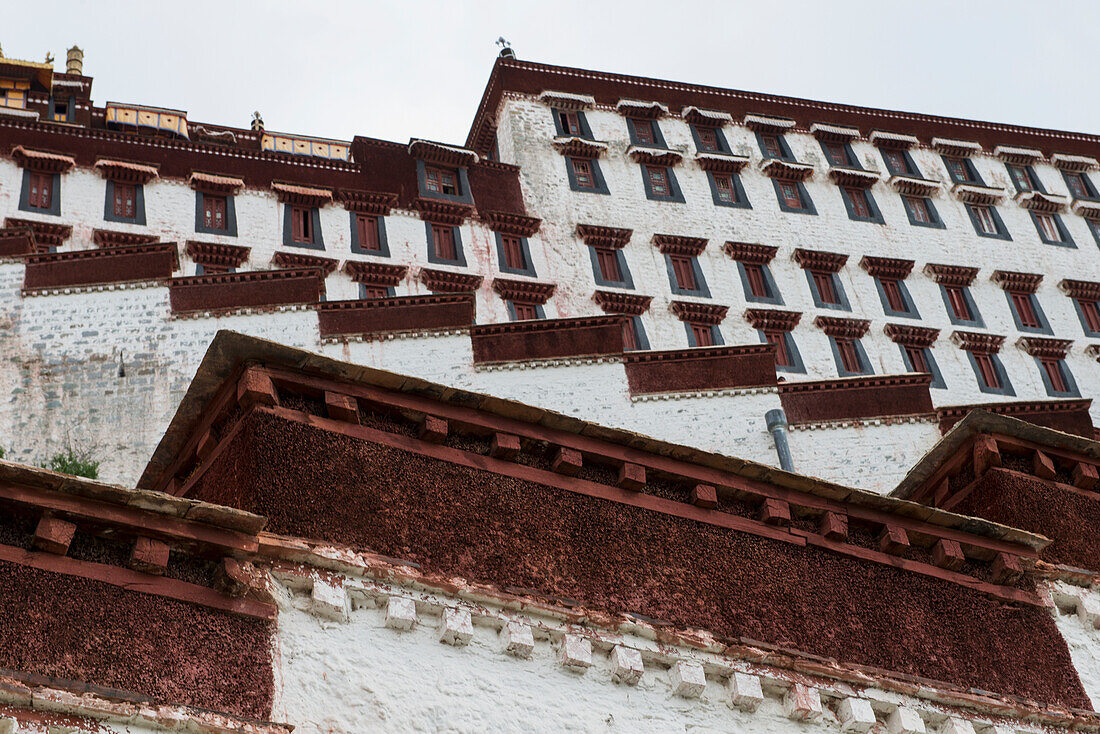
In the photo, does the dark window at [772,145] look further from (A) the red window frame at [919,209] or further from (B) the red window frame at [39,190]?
(B) the red window frame at [39,190]

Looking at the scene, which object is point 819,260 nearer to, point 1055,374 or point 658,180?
point 658,180

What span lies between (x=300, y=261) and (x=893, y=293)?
A: 51.1ft

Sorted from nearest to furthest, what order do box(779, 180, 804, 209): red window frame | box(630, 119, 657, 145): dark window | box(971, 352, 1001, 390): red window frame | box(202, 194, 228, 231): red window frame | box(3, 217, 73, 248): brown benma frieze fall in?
box(3, 217, 73, 248): brown benma frieze < box(202, 194, 228, 231): red window frame < box(971, 352, 1001, 390): red window frame < box(630, 119, 657, 145): dark window < box(779, 180, 804, 209): red window frame

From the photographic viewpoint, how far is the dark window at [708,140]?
36156 millimetres

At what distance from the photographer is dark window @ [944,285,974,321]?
34.9 metres

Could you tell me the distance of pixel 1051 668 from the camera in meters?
10.4

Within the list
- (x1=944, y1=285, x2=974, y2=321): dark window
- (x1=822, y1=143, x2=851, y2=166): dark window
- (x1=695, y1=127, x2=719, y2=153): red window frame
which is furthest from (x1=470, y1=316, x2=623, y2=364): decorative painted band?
(x1=822, y1=143, x2=851, y2=166): dark window

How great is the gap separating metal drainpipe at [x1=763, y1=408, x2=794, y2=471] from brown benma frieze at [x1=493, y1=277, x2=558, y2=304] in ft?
33.4

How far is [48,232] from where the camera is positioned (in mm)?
26125

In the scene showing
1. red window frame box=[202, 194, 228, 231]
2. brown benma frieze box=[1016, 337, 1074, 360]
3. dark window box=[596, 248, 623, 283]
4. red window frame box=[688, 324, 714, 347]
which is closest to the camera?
red window frame box=[202, 194, 228, 231]

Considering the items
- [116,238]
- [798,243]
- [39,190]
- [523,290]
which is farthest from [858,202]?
[39,190]

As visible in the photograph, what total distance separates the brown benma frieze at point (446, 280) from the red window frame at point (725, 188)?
8.80 metres

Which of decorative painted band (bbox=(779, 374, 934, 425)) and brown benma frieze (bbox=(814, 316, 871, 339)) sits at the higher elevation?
brown benma frieze (bbox=(814, 316, 871, 339))

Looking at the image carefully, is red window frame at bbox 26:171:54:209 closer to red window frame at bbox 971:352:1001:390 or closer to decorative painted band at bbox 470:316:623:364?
decorative painted band at bbox 470:316:623:364
